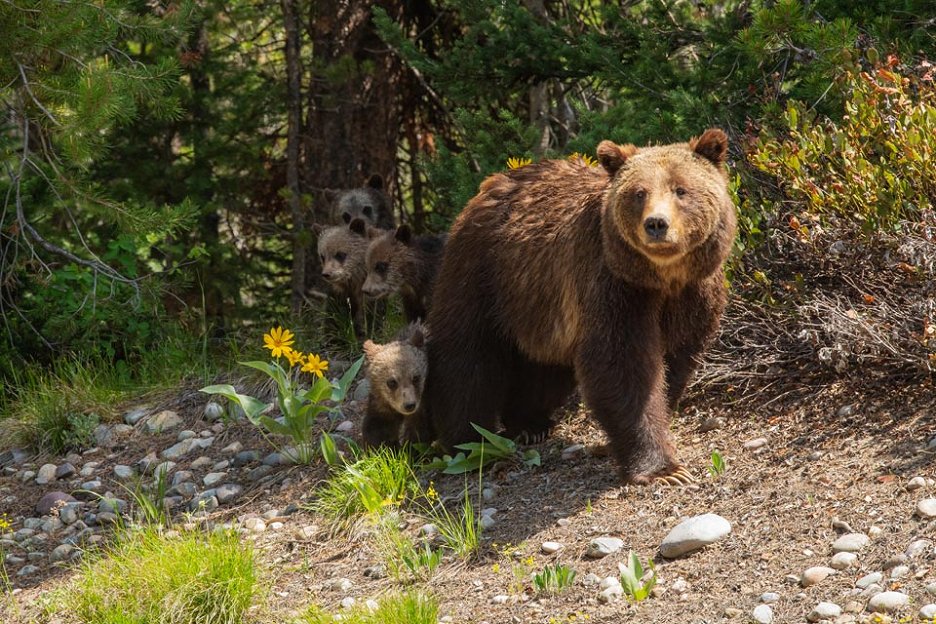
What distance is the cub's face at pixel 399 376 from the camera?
19.3ft

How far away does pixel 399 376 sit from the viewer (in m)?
5.97

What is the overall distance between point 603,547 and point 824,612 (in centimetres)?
103

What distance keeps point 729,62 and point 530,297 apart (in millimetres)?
2245

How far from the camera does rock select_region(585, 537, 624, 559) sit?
4887mm

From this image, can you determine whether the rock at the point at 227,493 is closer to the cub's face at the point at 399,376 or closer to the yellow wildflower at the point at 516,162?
the cub's face at the point at 399,376

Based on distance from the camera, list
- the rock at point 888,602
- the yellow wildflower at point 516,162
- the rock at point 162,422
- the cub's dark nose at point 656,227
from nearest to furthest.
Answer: the rock at point 888,602, the cub's dark nose at point 656,227, the yellow wildflower at point 516,162, the rock at point 162,422

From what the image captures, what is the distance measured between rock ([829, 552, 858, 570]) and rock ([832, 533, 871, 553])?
6cm

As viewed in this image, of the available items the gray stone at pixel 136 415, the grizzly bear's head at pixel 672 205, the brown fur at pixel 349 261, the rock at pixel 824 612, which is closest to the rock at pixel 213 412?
the gray stone at pixel 136 415

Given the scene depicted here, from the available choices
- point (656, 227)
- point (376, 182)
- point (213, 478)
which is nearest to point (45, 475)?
point (213, 478)

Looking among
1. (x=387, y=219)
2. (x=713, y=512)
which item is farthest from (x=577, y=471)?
(x=387, y=219)

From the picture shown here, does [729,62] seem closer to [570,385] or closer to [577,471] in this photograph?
[570,385]

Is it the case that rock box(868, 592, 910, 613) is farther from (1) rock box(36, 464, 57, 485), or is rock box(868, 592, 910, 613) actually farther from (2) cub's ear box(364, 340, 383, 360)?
(1) rock box(36, 464, 57, 485)

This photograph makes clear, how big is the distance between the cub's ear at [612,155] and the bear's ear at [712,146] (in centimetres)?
28

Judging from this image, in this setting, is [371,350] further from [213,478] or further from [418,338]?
[213,478]
